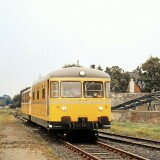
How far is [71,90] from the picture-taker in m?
18.4

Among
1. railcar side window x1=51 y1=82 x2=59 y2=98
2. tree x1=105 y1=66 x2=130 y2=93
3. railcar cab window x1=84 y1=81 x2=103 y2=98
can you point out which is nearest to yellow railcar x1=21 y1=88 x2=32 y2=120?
railcar side window x1=51 y1=82 x2=59 y2=98

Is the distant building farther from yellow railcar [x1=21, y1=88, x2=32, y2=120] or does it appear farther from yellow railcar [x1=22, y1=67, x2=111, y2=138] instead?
yellow railcar [x1=22, y1=67, x2=111, y2=138]

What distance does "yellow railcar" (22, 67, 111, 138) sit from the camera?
18047 millimetres

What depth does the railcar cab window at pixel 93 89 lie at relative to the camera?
727 inches

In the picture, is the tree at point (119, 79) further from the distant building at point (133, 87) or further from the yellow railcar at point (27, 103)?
the yellow railcar at point (27, 103)

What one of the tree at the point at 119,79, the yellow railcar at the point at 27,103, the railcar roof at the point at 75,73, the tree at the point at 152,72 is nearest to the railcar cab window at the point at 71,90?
the railcar roof at the point at 75,73

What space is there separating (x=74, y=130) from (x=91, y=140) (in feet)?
3.84

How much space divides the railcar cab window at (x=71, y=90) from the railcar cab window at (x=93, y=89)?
0.96 ft

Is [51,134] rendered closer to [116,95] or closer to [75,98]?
[75,98]

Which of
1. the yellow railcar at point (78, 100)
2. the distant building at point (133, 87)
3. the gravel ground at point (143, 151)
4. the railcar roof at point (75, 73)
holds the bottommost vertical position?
the gravel ground at point (143, 151)

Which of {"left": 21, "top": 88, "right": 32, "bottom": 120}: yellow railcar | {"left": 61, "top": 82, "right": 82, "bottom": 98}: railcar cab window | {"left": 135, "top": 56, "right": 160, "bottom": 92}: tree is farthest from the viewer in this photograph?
{"left": 135, "top": 56, "right": 160, "bottom": 92}: tree

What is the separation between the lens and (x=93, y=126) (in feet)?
59.7

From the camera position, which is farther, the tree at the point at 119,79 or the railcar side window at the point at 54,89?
the tree at the point at 119,79

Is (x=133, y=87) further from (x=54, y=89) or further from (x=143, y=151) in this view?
(x=143, y=151)
